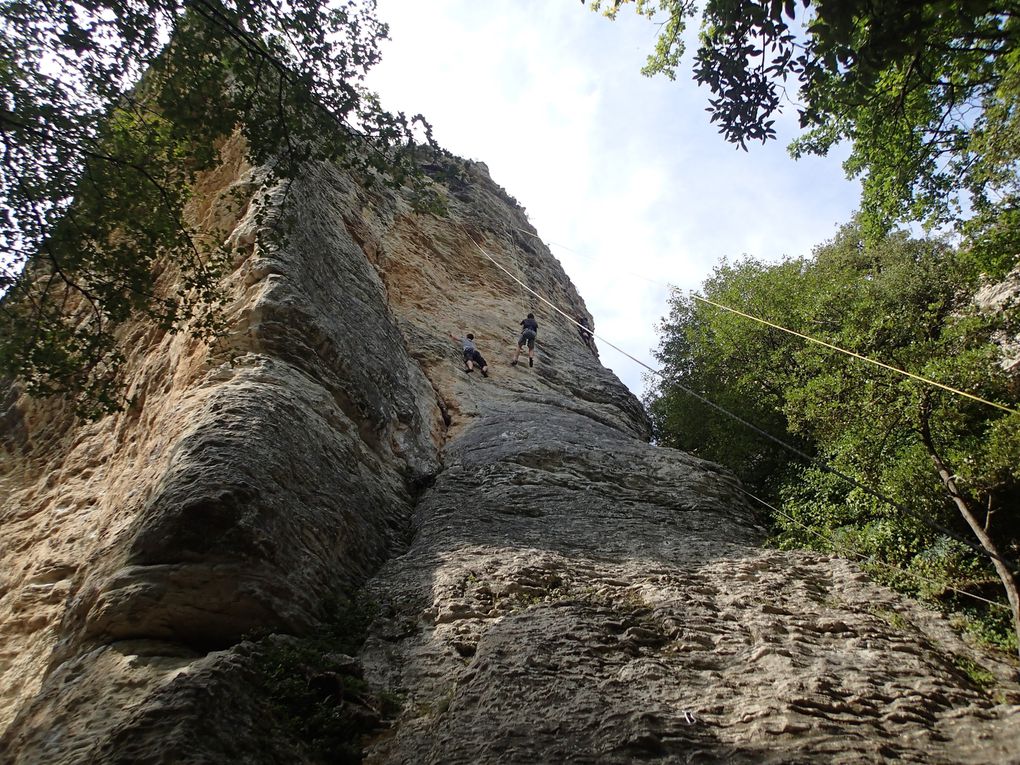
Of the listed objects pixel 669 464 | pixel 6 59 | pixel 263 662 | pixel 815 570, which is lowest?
pixel 263 662

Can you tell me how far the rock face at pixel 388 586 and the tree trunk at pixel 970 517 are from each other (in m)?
0.68

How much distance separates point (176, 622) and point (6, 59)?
583 cm

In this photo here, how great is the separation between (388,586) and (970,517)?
6.74 m

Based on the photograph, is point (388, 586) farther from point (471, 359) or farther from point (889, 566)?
point (471, 359)

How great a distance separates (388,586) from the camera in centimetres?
700

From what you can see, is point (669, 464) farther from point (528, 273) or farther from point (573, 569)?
point (528, 273)

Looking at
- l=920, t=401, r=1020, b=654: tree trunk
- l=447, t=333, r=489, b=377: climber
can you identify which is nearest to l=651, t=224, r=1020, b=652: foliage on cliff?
l=920, t=401, r=1020, b=654: tree trunk

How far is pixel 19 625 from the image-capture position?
7203 mm

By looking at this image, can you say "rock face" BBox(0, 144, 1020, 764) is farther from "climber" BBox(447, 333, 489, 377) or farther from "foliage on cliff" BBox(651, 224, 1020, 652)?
"climber" BBox(447, 333, 489, 377)

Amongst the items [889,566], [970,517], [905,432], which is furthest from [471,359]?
[970,517]

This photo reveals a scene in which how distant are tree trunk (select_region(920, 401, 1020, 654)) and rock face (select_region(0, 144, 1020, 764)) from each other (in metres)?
0.68

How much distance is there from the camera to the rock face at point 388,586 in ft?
14.9

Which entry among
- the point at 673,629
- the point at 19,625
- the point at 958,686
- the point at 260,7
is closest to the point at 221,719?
the point at 673,629

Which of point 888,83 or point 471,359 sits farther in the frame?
point 471,359
